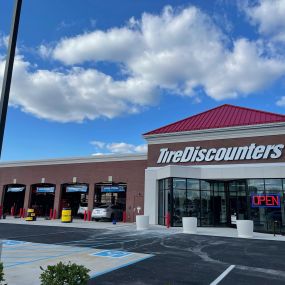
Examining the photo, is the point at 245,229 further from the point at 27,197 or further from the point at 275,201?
the point at 27,197

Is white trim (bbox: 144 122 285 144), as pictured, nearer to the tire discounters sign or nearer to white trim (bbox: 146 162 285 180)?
the tire discounters sign

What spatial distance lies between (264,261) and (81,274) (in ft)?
27.2

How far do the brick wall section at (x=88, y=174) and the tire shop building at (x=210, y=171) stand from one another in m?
0.09

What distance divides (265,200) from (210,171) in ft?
15.3

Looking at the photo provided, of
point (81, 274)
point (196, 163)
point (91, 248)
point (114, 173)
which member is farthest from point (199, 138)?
point (81, 274)

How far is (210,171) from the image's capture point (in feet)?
84.1

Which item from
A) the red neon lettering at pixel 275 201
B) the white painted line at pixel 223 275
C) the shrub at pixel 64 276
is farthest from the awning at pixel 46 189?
the shrub at pixel 64 276

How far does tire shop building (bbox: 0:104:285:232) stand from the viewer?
922 inches

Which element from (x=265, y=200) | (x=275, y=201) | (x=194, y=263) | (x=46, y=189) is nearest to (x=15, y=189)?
(x=46, y=189)

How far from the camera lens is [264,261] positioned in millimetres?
11281

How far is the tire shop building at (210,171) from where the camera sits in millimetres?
23406

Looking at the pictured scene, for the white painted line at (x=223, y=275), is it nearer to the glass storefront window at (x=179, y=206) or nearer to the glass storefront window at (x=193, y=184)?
the glass storefront window at (x=179, y=206)

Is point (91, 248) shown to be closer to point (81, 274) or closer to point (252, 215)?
point (81, 274)

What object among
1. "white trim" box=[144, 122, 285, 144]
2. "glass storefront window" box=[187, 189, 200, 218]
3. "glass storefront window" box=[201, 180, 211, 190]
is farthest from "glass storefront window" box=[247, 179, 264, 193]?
"glass storefront window" box=[187, 189, 200, 218]
